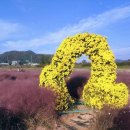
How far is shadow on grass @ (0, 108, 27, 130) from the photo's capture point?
36.6 ft

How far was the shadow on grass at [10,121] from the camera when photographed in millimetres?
11164

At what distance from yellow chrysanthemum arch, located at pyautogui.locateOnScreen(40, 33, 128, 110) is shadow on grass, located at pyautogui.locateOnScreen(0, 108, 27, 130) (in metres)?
2.59

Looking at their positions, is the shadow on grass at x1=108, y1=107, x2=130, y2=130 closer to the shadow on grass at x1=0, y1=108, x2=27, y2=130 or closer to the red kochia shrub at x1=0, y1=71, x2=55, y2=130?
the red kochia shrub at x1=0, y1=71, x2=55, y2=130

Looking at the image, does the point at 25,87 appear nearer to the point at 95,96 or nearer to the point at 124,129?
the point at 95,96

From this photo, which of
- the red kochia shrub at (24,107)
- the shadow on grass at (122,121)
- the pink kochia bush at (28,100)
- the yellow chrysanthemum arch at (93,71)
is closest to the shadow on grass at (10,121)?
the red kochia shrub at (24,107)

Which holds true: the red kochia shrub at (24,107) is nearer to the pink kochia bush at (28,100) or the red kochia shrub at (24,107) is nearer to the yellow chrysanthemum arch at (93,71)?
the pink kochia bush at (28,100)

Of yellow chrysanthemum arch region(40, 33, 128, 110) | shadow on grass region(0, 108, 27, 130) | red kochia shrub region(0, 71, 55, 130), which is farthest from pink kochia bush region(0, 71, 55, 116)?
yellow chrysanthemum arch region(40, 33, 128, 110)

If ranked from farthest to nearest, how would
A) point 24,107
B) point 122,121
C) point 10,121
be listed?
1. point 24,107
2. point 10,121
3. point 122,121

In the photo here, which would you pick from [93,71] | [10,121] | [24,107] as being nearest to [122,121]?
[24,107]

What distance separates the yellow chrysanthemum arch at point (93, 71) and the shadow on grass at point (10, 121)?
259 centimetres

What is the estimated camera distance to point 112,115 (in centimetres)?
1026

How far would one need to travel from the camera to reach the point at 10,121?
11.4m

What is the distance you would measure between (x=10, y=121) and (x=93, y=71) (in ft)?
16.4

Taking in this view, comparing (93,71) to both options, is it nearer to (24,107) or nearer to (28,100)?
(28,100)
